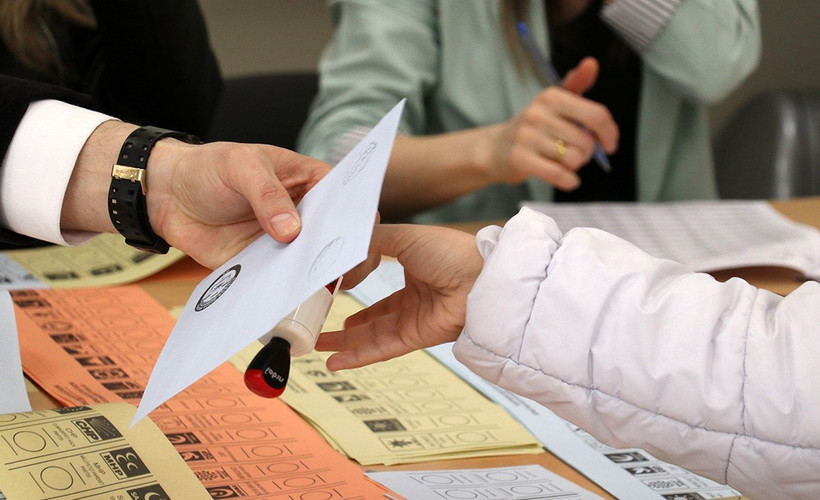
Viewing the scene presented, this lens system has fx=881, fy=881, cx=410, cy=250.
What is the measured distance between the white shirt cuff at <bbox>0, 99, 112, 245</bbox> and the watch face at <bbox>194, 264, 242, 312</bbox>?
0.18 meters

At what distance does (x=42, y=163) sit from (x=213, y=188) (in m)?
0.15

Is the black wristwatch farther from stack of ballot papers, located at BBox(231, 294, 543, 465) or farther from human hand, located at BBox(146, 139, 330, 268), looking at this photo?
stack of ballot papers, located at BBox(231, 294, 543, 465)

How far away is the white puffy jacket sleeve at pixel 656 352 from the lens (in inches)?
19.9

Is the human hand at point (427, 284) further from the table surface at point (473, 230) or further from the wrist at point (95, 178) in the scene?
the wrist at point (95, 178)

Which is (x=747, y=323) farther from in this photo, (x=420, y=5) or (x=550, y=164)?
(x=420, y=5)

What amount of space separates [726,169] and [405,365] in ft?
5.34

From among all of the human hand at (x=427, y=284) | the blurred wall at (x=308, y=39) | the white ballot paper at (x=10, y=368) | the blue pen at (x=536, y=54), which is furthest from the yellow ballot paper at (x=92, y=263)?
the blurred wall at (x=308, y=39)

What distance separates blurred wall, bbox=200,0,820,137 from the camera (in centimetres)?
223

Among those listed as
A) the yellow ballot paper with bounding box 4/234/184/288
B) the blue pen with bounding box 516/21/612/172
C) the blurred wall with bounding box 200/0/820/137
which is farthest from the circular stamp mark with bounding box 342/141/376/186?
the blurred wall with bounding box 200/0/820/137

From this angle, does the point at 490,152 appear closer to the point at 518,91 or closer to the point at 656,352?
the point at 518,91

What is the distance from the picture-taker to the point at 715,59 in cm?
129

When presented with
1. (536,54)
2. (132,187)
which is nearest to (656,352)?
(132,187)

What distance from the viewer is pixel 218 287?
54cm

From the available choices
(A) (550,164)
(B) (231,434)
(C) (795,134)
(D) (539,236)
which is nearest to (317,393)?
(B) (231,434)
